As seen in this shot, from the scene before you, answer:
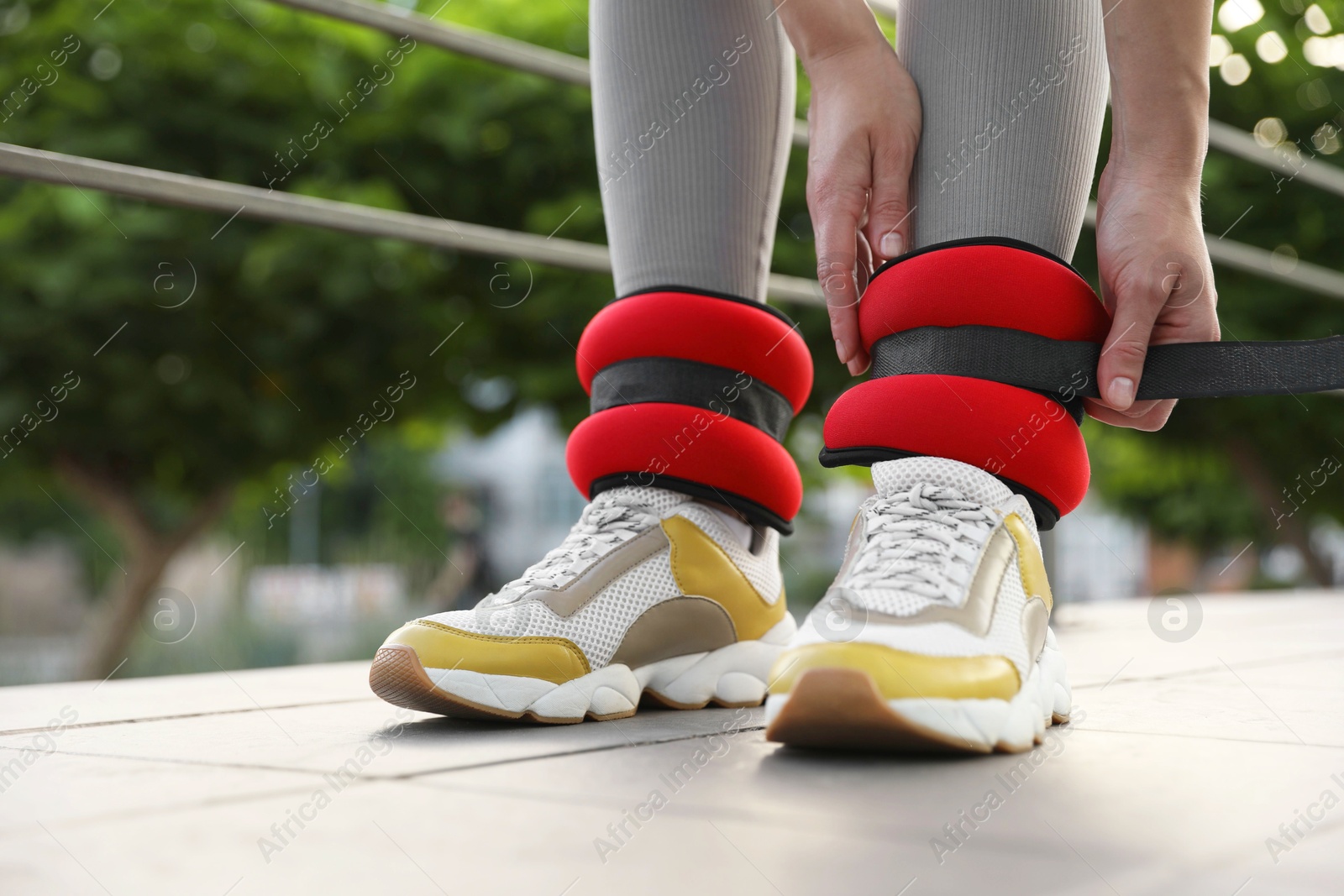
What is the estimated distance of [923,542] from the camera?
0.66m

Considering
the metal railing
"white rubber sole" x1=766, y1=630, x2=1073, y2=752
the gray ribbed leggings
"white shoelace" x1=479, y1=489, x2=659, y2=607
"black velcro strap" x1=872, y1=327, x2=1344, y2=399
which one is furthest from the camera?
the metal railing

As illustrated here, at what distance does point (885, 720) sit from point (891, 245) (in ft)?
1.03

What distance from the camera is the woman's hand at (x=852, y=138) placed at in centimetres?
73

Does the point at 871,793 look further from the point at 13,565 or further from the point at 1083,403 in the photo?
the point at 13,565

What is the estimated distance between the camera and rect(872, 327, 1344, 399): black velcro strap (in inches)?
26.1

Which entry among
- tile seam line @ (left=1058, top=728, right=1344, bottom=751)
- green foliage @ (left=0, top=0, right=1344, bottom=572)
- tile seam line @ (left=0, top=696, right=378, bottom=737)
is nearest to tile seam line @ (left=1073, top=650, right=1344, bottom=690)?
tile seam line @ (left=1058, top=728, right=1344, bottom=751)

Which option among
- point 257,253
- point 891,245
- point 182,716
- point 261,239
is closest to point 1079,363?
point 891,245

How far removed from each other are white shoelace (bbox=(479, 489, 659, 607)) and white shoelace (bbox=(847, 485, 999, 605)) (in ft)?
0.63

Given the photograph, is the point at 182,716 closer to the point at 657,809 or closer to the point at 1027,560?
the point at 657,809

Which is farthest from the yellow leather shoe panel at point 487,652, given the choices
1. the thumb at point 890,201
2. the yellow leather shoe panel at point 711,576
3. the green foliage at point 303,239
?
the green foliage at point 303,239

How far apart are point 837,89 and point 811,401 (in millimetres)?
3248

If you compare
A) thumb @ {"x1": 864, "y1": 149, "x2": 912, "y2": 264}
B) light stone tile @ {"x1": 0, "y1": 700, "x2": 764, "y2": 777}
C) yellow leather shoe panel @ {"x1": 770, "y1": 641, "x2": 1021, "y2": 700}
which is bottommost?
light stone tile @ {"x1": 0, "y1": 700, "x2": 764, "y2": 777}

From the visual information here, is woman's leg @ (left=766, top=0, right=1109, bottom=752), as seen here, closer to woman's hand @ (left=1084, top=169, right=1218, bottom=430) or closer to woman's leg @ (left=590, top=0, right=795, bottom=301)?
Result: woman's hand @ (left=1084, top=169, right=1218, bottom=430)

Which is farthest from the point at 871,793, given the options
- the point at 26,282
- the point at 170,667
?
the point at 170,667
